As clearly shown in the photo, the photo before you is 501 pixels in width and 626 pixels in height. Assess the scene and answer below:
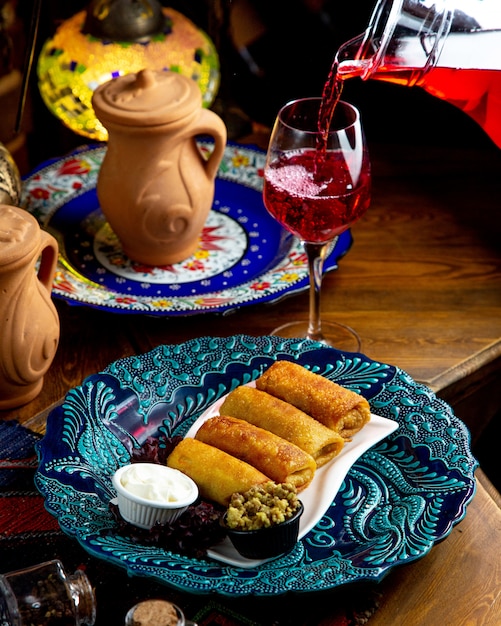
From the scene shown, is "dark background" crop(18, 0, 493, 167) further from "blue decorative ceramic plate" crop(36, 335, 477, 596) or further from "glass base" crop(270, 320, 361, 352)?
"blue decorative ceramic plate" crop(36, 335, 477, 596)

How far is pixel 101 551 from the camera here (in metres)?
0.89

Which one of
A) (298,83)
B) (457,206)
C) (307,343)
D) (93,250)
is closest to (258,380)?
(307,343)

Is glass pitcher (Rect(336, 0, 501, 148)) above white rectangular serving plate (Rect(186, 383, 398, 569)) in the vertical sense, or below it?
above

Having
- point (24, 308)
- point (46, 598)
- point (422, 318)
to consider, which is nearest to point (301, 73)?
point (422, 318)

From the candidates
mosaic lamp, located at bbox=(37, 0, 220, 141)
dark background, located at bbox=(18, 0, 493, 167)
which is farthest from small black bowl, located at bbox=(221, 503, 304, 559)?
dark background, located at bbox=(18, 0, 493, 167)

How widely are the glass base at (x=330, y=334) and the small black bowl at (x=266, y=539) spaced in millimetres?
449

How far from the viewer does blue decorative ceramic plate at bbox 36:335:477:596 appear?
0.90 metres

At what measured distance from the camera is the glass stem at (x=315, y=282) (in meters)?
1.28

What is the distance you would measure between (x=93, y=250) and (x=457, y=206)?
2.29 ft

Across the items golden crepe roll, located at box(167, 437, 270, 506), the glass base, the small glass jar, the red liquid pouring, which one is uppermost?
the red liquid pouring

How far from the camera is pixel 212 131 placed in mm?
1440

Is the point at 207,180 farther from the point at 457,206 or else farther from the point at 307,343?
the point at 457,206

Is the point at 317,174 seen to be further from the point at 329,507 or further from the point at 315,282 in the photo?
the point at 329,507

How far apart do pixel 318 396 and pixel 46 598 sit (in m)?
0.43
